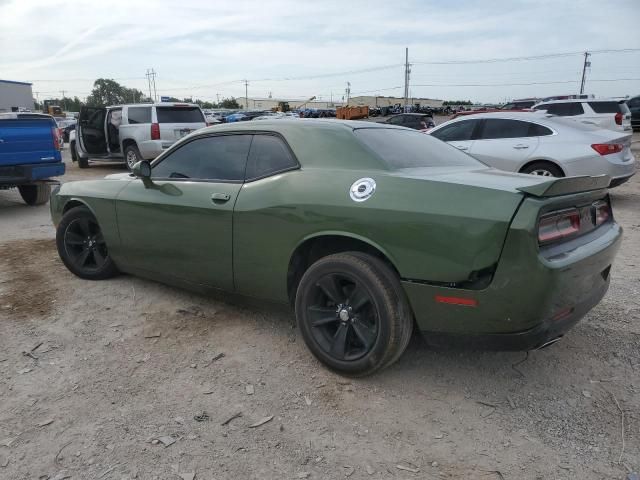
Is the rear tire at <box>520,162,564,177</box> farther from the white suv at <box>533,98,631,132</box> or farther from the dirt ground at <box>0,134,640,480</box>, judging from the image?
the white suv at <box>533,98,631,132</box>

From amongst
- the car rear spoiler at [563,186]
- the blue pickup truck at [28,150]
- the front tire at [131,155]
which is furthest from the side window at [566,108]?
the car rear spoiler at [563,186]

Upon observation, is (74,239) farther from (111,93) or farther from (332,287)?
(111,93)

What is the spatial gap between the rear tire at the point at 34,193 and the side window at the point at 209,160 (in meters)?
6.07

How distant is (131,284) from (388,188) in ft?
9.42

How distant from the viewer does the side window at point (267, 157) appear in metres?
3.42

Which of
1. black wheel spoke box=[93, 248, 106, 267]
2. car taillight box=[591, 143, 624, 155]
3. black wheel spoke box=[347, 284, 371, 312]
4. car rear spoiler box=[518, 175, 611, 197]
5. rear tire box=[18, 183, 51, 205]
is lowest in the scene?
rear tire box=[18, 183, 51, 205]

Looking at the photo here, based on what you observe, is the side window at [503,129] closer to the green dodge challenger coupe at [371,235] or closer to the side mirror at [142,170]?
the green dodge challenger coupe at [371,235]

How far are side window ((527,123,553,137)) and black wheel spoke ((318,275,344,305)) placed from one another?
238 inches

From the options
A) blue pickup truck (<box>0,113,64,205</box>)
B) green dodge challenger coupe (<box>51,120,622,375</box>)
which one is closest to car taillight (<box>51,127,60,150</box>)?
blue pickup truck (<box>0,113,64,205</box>)

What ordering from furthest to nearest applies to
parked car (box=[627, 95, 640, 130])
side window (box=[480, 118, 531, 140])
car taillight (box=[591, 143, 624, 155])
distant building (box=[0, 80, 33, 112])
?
1. distant building (box=[0, 80, 33, 112])
2. parked car (box=[627, 95, 640, 130])
3. side window (box=[480, 118, 531, 140])
4. car taillight (box=[591, 143, 624, 155])

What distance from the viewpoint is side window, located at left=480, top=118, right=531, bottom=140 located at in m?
8.02

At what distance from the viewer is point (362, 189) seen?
2.95 metres

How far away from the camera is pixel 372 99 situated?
102125 millimetres

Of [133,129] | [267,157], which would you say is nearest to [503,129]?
[267,157]
